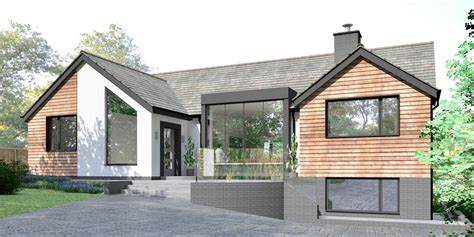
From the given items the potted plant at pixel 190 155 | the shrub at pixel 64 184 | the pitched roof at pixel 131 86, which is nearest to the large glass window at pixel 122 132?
the pitched roof at pixel 131 86

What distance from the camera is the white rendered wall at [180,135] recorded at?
1884 centimetres

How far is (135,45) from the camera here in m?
50.5

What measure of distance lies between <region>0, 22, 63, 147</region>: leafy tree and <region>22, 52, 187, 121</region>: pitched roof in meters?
20.8

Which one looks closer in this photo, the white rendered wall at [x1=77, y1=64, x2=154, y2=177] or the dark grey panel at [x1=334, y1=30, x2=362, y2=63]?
the white rendered wall at [x1=77, y1=64, x2=154, y2=177]

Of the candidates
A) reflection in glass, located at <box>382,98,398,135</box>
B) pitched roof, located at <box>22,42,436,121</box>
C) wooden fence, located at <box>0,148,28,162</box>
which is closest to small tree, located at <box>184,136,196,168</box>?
pitched roof, located at <box>22,42,436,121</box>

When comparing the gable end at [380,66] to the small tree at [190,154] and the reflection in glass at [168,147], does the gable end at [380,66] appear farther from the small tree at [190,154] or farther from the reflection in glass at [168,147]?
the reflection in glass at [168,147]

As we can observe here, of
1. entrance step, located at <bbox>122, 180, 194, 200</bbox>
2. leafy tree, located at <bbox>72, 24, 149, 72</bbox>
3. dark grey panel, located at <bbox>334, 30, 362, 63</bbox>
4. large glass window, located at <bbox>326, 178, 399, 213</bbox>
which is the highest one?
leafy tree, located at <bbox>72, 24, 149, 72</bbox>

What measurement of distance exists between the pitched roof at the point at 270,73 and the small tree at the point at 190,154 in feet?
4.86

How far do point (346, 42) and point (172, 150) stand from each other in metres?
9.47

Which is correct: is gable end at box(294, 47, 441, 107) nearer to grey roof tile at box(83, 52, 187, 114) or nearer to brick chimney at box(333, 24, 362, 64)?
brick chimney at box(333, 24, 362, 64)

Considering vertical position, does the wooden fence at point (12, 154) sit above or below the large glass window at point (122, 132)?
below

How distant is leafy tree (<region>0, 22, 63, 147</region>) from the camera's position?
40000mm

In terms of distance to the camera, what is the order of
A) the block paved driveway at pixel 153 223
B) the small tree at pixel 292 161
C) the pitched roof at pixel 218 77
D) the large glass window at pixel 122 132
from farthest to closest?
Answer: 1. the large glass window at pixel 122 132
2. the pitched roof at pixel 218 77
3. the small tree at pixel 292 161
4. the block paved driveway at pixel 153 223

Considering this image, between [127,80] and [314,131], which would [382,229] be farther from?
[127,80]
